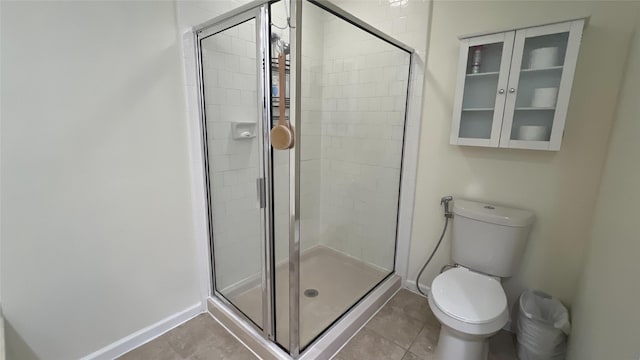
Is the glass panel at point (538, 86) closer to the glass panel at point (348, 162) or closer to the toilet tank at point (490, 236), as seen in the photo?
the toilet tank at point (490, 236)

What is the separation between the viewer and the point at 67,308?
53.5 inches

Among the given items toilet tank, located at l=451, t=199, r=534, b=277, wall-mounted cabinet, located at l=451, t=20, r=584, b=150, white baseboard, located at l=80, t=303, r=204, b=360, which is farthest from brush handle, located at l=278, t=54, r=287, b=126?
white baseboard, located at l=80, t=303, r=204, b=360

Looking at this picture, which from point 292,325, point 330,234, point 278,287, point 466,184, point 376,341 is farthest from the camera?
point 330,234

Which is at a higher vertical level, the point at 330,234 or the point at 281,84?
the point at 281,84

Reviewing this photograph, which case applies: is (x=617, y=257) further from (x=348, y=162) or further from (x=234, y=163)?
(x=234, y=163)

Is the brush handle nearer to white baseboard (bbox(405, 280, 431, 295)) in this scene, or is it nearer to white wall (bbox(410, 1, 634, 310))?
white wall (bbox(410, 1, 634, 310))

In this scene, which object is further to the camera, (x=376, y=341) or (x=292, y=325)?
(x=376, y=341)

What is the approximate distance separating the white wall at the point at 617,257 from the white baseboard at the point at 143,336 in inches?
83.1

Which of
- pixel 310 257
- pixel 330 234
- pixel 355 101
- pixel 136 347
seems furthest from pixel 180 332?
pixel 355 101

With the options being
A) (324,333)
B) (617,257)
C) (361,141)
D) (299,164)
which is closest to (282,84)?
(299,164)

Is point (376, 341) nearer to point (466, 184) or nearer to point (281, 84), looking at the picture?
point (466, 184)

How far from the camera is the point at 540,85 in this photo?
1.49 m

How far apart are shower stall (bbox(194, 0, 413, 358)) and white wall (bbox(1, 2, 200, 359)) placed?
10.0 inches

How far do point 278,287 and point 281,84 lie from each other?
3.53 feet
